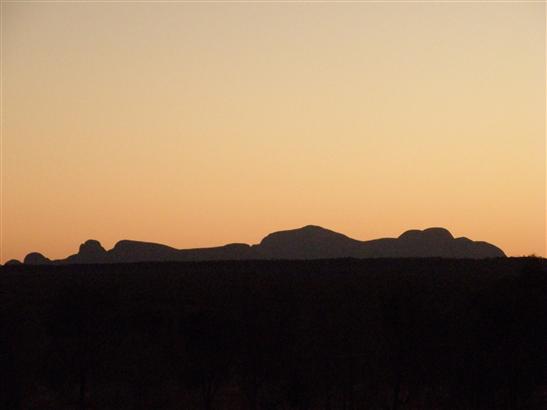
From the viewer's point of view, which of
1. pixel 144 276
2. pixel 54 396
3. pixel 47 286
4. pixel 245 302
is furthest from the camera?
pixel 144 276

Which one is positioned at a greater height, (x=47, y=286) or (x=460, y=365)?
(x=47, y=286)

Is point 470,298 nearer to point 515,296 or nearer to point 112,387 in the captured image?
point 515,296

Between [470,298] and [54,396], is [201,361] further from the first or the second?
[470,298]

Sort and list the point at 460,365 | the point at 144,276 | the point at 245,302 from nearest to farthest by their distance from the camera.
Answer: the point at 460,365, the point at 245,302, the point at 144,276

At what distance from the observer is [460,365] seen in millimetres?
60812

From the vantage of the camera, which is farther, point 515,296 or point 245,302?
point 245,302

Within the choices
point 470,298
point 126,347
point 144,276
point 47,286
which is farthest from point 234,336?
point 144,276

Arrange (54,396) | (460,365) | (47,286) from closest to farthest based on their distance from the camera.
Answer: (460,365) < (54,396) < (47,286)

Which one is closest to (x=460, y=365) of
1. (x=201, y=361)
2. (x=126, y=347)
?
(x=201, y=361)

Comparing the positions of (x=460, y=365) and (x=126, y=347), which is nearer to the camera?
(x=460, y=365)

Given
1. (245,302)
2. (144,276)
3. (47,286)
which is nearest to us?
(245,302)

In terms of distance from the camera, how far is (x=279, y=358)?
62188 mm

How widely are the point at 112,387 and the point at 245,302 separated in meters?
9.32

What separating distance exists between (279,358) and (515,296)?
40.5ft
